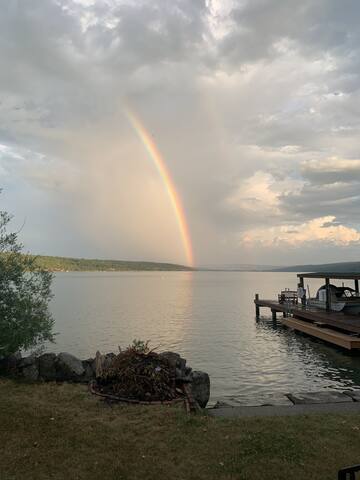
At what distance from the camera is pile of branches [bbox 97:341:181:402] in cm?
1083

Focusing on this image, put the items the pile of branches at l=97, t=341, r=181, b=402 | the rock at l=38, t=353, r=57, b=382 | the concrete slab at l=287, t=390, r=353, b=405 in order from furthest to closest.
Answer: the rock at l=38, t=353, r=57, b=382, the concrete slab at l=287, t=390, r=353, b=405, the pile of branches at l=97, t=341, r=181, b=402

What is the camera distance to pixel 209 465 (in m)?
6.88

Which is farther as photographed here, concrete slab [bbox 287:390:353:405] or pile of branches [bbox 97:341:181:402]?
concrete slab [bbox 287:390:353:405]

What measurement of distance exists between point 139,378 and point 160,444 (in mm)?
3464

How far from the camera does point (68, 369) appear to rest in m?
12.7

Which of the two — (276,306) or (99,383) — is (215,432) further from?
(276,306)

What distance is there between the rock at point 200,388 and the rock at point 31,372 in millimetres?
4859

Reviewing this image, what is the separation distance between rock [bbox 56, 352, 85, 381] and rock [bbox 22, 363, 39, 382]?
24.9 inches

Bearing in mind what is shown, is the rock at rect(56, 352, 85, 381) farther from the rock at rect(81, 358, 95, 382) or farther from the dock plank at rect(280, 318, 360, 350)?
the dock plank at rect(280, 318, 360, 350)

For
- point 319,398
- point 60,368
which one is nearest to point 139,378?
point 60,368

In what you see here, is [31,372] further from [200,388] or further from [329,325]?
[329,325]

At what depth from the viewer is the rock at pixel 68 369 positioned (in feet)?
41.3

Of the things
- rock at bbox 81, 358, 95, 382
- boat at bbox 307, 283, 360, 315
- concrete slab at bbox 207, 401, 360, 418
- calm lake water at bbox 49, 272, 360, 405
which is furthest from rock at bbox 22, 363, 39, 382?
boat at bbox 307, 283, 360, 315

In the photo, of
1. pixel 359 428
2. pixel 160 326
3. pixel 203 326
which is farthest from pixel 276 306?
pixel 359 428
